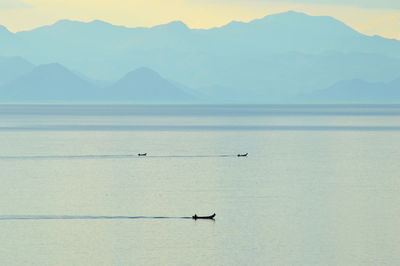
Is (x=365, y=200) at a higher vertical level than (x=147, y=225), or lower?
higher

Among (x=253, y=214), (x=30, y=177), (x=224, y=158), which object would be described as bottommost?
(x=253, y=214)

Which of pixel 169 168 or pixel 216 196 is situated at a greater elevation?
pixel 169 168

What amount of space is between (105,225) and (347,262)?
21.7 meters

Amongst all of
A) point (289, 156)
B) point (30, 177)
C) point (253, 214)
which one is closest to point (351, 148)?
point (289, 156)

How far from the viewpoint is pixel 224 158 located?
458 feet

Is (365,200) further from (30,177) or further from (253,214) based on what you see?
(30,177)

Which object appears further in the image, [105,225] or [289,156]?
[289,156]

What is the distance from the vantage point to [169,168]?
397 feet

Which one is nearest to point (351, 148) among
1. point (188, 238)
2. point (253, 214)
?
point (253, 214)

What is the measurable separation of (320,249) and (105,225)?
18.5m

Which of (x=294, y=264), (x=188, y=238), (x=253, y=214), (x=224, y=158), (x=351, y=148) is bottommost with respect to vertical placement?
(x=294, y=264)

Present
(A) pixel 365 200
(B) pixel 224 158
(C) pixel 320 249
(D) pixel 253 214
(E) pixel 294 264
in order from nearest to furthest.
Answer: (E) pixel 294 264 → (C) pixel 320 249 → (D) pixel 253 214 → (A) pixel 365 200 → (B) pixel 224 158

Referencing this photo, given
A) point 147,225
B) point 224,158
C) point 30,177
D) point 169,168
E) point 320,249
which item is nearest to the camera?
point 320,249

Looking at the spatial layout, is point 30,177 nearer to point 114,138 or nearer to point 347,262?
point 347,262
